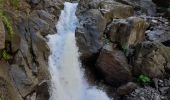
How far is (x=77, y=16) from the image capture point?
1424cm

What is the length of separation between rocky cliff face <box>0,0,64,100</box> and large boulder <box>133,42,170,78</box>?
3.57 meters

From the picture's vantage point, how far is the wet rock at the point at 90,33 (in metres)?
12.4

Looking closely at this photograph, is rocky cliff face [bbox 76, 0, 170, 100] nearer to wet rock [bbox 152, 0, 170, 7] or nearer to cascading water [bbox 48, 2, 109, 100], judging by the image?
cascading water [bbox 48, 2, 109, 100]

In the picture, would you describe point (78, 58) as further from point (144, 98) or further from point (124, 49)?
point (144, 98)

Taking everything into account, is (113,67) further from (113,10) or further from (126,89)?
(113,10)

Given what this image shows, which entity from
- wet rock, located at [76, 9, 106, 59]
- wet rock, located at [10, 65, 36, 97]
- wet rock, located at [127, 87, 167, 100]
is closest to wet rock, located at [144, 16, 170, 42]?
wet rock, located at [76, 9, 106, 59]

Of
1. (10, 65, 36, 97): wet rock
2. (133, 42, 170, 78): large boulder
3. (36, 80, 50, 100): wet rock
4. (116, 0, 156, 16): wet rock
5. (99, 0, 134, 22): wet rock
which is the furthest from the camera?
(116, 0, 156, 16): wet rock

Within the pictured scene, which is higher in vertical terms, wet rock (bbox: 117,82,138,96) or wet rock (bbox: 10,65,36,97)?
wet rock (bbox: 10,65,36,97)

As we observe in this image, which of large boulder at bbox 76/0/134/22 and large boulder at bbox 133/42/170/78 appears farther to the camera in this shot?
large boulder at bbox 76/0/134/22

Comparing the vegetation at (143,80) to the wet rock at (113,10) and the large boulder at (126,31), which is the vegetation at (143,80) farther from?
the wet rock at (113,10)

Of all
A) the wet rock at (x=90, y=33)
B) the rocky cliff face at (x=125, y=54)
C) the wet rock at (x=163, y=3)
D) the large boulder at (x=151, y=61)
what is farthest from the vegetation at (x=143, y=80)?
the wet rock at (x=163, y=3)

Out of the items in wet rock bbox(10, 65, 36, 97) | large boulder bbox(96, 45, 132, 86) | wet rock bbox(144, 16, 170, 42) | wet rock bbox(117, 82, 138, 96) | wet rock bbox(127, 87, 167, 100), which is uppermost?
wet rock bbox(10, 65, 36, 97)

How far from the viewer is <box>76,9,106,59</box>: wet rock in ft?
40.6

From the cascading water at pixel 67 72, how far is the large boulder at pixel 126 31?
1.63 meters
